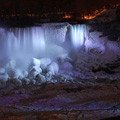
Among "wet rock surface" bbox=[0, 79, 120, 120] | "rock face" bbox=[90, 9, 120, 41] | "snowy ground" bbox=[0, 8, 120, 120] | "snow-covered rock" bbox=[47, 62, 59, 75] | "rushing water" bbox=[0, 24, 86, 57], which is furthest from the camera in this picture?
"rock face" bbox=[90, 9, 120, 41]

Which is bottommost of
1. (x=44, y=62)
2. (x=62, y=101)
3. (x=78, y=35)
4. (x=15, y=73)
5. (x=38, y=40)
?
(x=62, y=101)

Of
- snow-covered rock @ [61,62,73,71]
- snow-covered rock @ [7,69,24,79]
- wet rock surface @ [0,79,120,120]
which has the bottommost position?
wet rock surface @ [0,79,120,120]

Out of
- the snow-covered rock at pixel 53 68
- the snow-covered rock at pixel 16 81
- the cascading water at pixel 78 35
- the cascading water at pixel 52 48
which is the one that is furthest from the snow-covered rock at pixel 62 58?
the snow-covered rock at pixel 16 81

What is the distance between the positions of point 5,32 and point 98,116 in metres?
7.02

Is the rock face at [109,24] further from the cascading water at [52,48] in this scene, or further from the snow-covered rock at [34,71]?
the snow-covered rock at [34,71]

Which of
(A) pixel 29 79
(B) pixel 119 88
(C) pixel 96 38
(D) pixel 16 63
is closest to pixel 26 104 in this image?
(A) pixel 29 79

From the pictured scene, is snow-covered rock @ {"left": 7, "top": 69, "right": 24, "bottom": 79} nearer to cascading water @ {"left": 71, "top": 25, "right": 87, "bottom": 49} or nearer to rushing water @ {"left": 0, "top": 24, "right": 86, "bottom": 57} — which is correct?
rushing water @ {"left": 0, "top": 24, "right": 86, "bottom": 57}

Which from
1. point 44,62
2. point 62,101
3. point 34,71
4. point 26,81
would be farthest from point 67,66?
point 62,101

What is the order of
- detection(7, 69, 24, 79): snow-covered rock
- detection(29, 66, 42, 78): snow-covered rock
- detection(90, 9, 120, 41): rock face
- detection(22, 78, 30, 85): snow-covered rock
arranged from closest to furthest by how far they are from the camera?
detection(22, 78, 30, 85): snow-covered rock < detection(7, 69, 24, 79): snow-covered rock < detection(29, 66, 42, 78): snow-covered rock < detection(90, 9, 120, 41): rock face

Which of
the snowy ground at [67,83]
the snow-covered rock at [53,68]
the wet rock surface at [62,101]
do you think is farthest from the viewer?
the snow-covered rock at [53,68]

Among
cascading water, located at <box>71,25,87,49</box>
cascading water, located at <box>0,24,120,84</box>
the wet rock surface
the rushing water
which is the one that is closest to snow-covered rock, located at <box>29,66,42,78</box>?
cascading water, located at <box>0,24,120,84</box>

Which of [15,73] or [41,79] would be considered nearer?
[41,79]

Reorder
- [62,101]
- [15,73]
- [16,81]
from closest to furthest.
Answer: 1. [62,101]
2. [16,81]
3. [15,73]

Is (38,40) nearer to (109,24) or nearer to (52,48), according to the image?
(52,48)
